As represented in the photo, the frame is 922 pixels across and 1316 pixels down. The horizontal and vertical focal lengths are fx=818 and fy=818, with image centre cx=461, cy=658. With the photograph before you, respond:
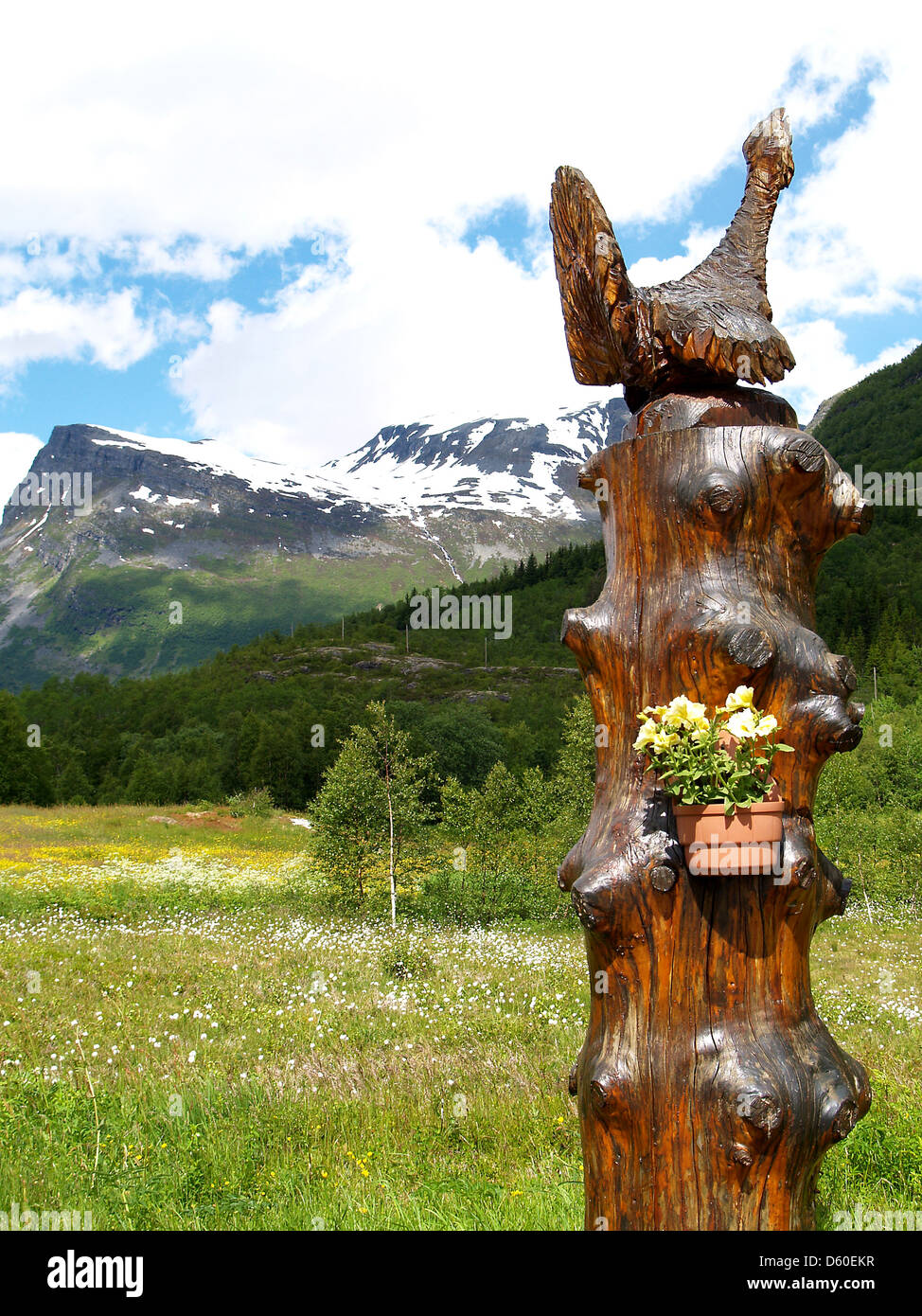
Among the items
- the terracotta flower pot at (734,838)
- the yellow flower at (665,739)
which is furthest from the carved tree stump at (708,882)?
the yellow flower at (665,739)

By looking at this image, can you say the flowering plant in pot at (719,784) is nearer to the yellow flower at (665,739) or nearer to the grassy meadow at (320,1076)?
the yellow flower at (665,739)

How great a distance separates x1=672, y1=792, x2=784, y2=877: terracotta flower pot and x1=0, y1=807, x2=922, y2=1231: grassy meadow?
2.53m

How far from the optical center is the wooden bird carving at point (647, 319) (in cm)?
390

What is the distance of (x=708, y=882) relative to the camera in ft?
10.7

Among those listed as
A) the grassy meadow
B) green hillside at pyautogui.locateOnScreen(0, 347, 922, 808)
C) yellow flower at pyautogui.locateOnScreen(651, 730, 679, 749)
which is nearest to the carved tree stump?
yellow flower at pyautogui.locateOnScreen(651, 730, 679, 749)

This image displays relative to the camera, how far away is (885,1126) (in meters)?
5.98

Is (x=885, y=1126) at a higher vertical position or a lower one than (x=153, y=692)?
lower

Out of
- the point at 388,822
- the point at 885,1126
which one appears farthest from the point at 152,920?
the point at 885,1126

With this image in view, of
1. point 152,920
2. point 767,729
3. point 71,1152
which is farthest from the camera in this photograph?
point 152,920

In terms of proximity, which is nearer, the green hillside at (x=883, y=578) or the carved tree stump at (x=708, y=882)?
the carved tree stump at (x=708, y=882)

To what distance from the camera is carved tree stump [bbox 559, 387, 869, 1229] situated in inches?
123
